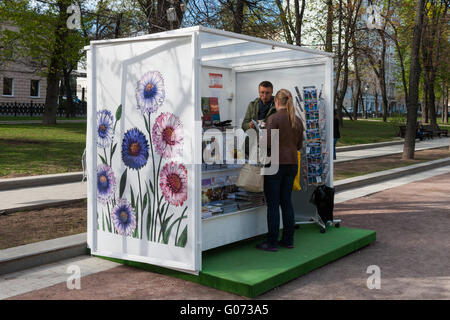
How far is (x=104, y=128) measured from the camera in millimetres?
5836

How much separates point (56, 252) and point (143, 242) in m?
1.10

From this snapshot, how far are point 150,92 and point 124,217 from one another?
4.75 feet

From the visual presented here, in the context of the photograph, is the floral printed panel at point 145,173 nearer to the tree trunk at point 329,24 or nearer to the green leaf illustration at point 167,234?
the green leaf illustration at point 167,234

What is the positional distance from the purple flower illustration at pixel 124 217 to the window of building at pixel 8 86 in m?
44.1

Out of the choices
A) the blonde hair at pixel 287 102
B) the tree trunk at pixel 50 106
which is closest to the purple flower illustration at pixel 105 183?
the blonde hair at pixel 287 102

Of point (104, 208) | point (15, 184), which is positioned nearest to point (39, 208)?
point (15, 184)

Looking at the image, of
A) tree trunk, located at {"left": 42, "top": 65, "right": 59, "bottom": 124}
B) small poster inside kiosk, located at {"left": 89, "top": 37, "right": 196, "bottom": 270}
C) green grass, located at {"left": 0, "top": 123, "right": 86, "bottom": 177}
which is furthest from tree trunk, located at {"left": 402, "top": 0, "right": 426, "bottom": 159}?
tree trunk, located at {"left": 42, "top": 65, "right": 59, "bottom": 124}

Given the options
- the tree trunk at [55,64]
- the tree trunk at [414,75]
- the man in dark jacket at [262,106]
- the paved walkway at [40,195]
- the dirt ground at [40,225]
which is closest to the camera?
the dirt ground at [40,225]

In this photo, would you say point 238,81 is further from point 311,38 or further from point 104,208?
point 311,38

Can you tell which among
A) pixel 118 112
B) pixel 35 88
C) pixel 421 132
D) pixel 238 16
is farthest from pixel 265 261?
pixel 35 88

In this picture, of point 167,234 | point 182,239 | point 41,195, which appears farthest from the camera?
point 41,195

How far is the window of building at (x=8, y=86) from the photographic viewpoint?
148 feet

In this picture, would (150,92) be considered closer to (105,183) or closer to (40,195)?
(105,183)

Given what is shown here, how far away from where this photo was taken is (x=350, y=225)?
7902 millimetres
